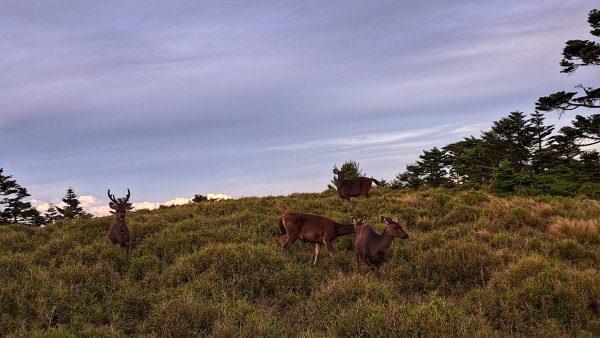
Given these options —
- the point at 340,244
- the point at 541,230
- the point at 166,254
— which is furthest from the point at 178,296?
the point at 541,230

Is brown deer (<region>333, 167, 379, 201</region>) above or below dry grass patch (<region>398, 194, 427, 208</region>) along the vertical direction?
above

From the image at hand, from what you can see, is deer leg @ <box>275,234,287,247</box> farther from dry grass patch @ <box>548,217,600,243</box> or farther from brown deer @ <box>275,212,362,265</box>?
dry grass patch @ <box>548,217,600,243</box>

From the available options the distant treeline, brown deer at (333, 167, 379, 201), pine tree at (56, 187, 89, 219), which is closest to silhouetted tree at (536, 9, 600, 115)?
the distant treeline

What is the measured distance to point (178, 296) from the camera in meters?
7.70

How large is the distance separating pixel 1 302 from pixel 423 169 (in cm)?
4063

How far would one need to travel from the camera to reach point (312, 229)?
11.3m

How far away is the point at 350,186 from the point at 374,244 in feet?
35.9

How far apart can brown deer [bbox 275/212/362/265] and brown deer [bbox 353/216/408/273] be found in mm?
1172

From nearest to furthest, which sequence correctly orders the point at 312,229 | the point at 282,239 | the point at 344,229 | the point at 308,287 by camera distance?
1. the point at 308,287
2. the point at 312,229
3. the point at 344,229
4. the point at 282,239

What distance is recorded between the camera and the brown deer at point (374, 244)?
31.7ft

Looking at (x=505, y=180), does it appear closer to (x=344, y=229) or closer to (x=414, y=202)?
(x=414, y=202)

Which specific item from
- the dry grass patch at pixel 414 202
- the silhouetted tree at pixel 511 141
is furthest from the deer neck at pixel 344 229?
the silhouetted tree at pixel 511 141

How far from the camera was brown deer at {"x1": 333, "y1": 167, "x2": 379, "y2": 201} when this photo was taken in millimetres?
20219

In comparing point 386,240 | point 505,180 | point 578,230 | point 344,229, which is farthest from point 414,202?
point 386,240
